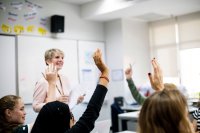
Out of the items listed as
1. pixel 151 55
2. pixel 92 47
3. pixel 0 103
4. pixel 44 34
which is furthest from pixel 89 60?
pixel 0 103

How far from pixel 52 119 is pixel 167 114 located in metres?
0.49

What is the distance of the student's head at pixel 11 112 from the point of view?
152cm

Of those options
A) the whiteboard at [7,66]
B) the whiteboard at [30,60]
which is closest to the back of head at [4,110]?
the whiteboard at [7,66]

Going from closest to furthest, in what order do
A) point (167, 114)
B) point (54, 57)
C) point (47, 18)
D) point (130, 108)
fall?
point (167, 114) < point (54, 57) < point (47, 18) < point (130, 108)

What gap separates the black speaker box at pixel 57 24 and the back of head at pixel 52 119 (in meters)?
3.78

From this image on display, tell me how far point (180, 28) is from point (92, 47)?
1878 millimetres

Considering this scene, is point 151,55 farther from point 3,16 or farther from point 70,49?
point 3,16

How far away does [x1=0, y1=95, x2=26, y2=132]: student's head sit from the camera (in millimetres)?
1521

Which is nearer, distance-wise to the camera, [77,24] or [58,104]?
[58,104]

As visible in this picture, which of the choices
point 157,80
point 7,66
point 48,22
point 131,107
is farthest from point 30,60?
point 157,80

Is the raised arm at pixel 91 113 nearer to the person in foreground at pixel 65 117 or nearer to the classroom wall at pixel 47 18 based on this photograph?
the person in foreground at pixel 65 117

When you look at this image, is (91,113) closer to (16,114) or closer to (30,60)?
(16,114)

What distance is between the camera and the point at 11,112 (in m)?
1.56

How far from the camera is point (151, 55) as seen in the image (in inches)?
247
